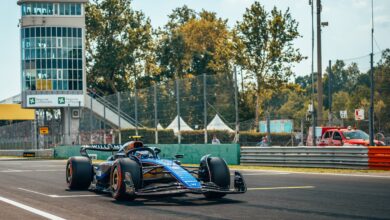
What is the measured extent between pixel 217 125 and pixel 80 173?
50.6 ft

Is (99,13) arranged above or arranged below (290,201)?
above

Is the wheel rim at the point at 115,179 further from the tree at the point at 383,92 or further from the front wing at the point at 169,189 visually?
the tree at the point at 383,92

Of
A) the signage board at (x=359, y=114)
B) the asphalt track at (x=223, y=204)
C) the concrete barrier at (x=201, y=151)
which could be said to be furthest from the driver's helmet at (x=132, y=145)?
the signage board at (x=359, y=114)

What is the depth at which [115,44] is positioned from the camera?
88.0m

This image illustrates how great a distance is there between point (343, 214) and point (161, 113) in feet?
80.2

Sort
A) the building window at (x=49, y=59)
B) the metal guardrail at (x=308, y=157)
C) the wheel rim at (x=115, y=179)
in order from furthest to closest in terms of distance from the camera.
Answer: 1. the building window at (x=49, y=59)
2. the metal guardrail at (x=308, y=157)
3. the wheel rim at (x=115, y=179)

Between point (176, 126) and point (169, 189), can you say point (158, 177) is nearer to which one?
point (169, 189)

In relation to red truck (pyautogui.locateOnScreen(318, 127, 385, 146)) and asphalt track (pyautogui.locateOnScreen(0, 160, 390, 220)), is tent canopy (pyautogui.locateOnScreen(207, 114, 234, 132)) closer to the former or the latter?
red truck (pyautogui.locateOnScreen(318, 127, 385, 146))

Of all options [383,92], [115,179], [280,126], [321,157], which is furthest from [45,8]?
[115,179]

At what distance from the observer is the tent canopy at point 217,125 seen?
1181 inches

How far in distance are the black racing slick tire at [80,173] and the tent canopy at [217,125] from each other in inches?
580

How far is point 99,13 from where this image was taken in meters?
88.7

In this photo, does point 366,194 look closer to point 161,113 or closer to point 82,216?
point 82,216

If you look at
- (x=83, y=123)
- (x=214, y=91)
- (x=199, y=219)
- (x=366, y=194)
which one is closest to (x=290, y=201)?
(x=366, y=194)
